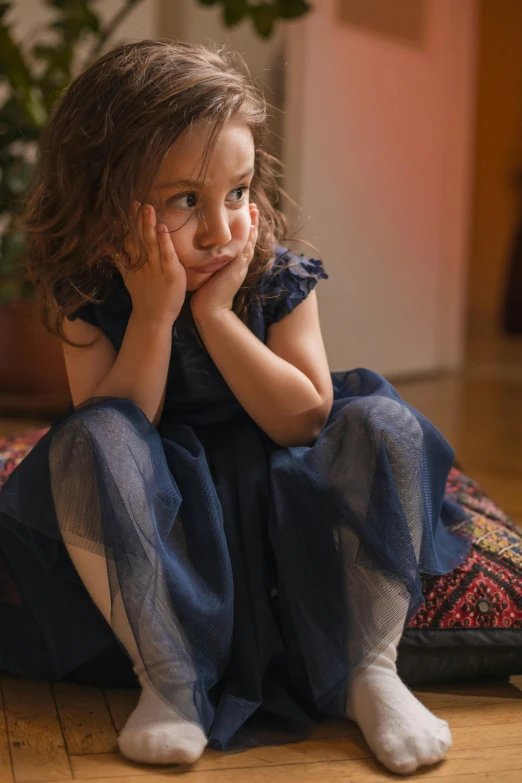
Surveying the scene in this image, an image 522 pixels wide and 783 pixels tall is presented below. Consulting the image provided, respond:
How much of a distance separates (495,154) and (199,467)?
479cm

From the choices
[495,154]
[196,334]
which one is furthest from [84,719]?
[495,154]

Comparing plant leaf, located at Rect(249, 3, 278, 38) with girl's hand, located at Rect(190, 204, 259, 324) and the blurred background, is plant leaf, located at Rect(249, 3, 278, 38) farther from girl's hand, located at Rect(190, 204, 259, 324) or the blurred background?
girl's hand, located at Rect(190, 204, 259, 324)

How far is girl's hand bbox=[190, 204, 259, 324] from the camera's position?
1.06 meters

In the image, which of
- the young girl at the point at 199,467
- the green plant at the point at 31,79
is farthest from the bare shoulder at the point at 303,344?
the green plant at the point at 31,79

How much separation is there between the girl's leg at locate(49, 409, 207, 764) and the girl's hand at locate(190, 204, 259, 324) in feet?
0.55

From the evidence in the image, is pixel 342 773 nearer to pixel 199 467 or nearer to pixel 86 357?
pixel 199 467

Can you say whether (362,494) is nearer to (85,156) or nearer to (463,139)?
(85,156)

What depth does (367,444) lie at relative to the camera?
0.97m

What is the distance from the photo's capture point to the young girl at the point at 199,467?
923 millimetres

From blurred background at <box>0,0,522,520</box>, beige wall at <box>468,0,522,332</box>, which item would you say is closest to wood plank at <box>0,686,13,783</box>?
blurred background at <box>0,0,522,520</box>

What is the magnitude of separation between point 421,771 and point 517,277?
4.49 m

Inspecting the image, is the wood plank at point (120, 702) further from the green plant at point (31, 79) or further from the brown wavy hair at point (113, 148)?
the green plant at point (31, 79)

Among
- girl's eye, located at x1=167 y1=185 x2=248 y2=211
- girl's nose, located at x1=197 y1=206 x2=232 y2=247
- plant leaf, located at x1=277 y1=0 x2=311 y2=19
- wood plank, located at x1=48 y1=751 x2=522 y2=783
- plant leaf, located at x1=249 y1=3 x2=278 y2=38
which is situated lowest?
wood plank, located at x1=48 y1=751 x2=522 y2=783

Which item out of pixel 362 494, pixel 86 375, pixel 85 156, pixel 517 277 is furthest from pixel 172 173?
pixel 517 277
